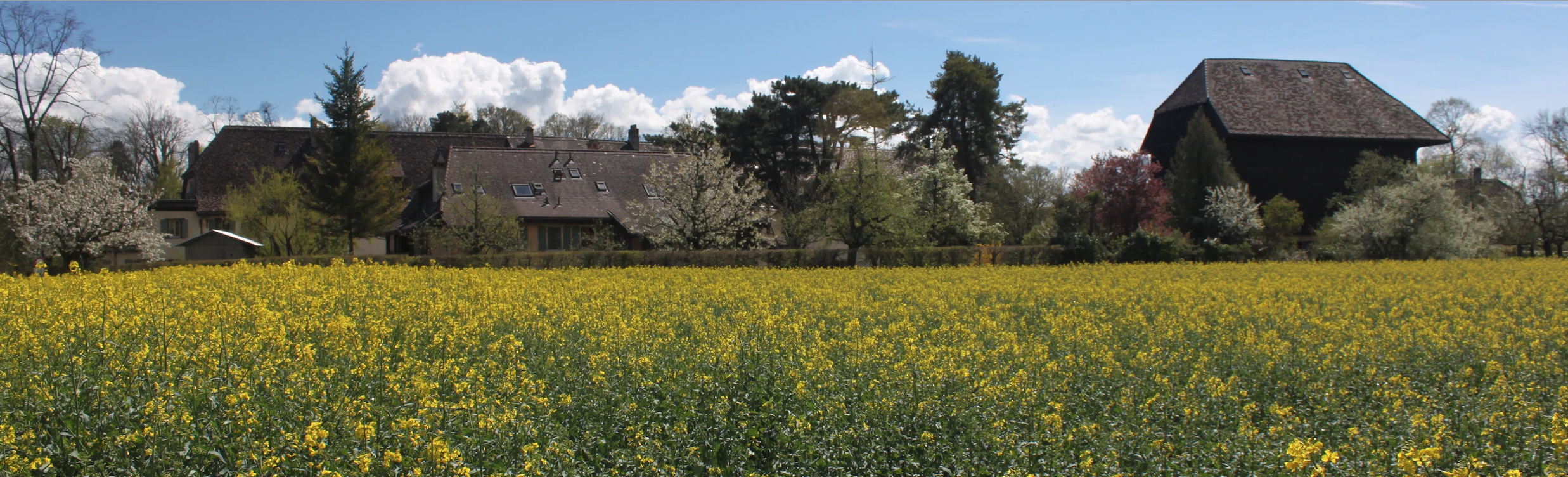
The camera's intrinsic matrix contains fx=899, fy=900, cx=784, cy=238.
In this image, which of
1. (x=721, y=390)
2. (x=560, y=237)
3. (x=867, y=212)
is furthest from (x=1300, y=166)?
(x=721, y=390)

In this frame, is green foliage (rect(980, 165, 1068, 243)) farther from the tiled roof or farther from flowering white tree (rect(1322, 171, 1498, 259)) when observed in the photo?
the tiled roof

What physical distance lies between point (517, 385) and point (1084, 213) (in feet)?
110

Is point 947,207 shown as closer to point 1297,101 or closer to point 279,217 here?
point 1297,101

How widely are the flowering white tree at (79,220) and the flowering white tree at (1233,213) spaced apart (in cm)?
3433

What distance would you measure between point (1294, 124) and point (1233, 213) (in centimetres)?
1188

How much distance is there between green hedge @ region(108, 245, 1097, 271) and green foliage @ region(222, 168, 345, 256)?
8662 mm

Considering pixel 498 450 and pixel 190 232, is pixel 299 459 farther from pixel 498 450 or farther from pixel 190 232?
pixel 190 232

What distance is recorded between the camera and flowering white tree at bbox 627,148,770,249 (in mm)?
29000

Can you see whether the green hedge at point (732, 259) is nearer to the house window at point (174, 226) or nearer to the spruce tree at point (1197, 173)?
the spruce tree at point (1197, 173)

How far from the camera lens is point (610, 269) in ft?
61.6

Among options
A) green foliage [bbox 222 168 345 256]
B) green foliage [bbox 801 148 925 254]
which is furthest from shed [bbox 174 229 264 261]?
green foliage [bbox 801 148 925 254]

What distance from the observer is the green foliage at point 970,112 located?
4038 centimetres

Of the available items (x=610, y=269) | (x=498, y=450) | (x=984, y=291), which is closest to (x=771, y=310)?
(x=984, y=291)

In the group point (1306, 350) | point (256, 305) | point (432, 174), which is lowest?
point (1306, 350)
